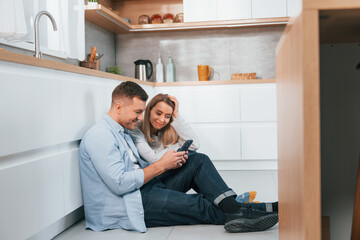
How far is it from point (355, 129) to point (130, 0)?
4.19m

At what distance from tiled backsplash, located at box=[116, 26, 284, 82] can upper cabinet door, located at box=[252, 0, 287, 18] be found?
33cm

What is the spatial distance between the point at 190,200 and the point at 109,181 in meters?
0.46

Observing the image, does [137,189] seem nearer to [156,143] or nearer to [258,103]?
[156,143]

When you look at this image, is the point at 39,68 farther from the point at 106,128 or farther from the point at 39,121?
the point at 106,128

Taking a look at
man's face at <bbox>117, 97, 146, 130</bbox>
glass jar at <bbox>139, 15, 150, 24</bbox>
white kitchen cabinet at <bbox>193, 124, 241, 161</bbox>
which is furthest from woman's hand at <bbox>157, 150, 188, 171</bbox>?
glass jar at <bbox>139, 15, 150, 24</bbox>

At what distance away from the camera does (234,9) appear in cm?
461

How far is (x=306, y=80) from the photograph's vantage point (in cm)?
70

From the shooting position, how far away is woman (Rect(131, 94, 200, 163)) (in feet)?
8.69

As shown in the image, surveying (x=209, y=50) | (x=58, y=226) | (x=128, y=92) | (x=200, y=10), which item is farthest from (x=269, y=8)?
(x=58, y=226)

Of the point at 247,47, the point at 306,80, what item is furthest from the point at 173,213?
the point at 247,47

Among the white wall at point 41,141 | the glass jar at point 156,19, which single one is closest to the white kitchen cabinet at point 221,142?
the glass jar at point 156,19

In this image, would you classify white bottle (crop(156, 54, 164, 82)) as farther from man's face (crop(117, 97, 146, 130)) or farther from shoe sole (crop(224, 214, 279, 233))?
shoe sole (crop(224, 214, 279, 233))

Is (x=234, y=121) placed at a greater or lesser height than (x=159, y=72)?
lesser

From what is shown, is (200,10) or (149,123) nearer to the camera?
(149,123)
